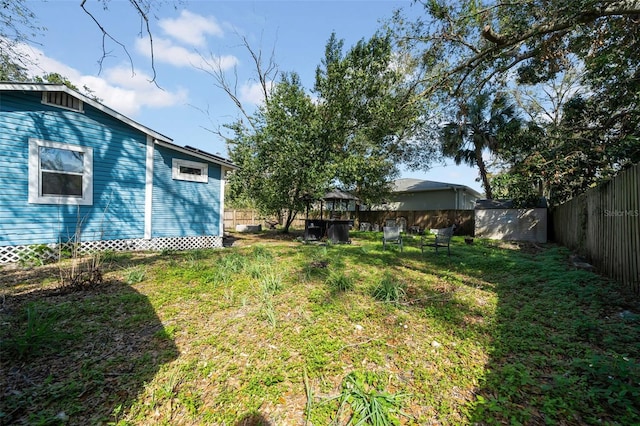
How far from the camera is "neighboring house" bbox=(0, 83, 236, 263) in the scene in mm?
6363

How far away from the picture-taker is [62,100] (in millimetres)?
6918

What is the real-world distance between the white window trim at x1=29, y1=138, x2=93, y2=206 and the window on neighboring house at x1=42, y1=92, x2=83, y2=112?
1.03 meters

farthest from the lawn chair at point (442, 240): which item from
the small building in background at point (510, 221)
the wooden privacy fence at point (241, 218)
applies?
the wooden privacy fence at point (241, 218)

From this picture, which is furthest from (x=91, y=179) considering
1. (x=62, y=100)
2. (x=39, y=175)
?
(x=62, y=100)

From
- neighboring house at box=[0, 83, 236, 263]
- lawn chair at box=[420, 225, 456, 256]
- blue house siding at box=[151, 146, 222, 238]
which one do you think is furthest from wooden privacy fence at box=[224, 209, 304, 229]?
lawn chair at box=[420, 225, 456, 256]

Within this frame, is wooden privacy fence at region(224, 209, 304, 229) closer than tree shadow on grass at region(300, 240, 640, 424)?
No

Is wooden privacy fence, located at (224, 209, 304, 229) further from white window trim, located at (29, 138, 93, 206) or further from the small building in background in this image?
white window trim, located at (29, 138, 93, 206)

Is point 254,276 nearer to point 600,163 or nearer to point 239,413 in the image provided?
point 239,413

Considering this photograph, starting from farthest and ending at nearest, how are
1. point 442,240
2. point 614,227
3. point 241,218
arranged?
point 241,218 < point 442,240 < point 614,227

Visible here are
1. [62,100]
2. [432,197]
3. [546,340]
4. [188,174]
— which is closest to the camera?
[546,340]

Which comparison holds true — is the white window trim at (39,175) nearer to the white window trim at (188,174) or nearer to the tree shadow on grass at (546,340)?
the white window trim at (188,174)

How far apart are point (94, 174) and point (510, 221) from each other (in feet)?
58.4

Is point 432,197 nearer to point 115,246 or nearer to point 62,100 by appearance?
point 115,246

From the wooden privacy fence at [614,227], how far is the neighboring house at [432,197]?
42.8 ft
